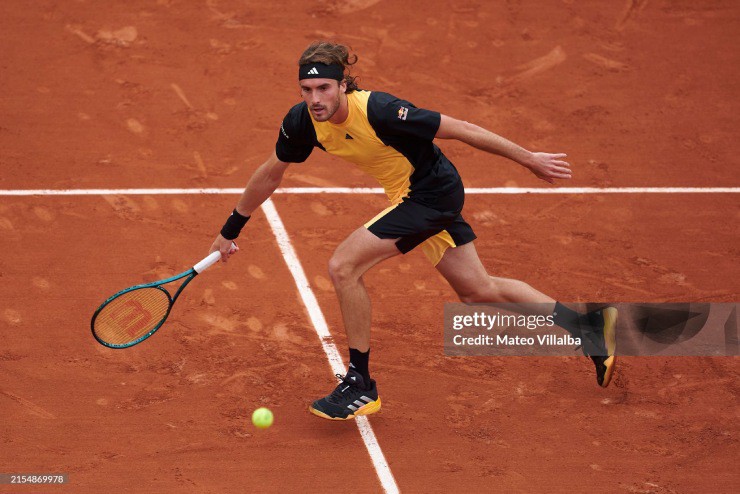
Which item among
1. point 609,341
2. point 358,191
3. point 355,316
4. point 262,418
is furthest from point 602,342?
point 358,191

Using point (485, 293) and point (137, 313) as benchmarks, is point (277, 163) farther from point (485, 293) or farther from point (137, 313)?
point (485, 293)

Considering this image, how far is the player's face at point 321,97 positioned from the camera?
19.1 ft

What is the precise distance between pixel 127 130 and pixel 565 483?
5.50m

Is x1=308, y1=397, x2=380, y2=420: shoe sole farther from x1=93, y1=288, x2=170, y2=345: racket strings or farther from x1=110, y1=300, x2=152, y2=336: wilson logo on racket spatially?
x1=110, y1=300, x2=152, y2=336: wilson logo on racket

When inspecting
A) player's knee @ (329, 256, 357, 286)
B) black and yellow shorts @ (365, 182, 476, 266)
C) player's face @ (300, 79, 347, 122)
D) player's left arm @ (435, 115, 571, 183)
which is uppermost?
player's left arm @ (435, 115, 571, 183)

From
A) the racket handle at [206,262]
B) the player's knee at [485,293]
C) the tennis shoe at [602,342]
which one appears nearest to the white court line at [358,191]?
the racket handle at [206,262]

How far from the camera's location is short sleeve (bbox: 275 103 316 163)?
610 cm

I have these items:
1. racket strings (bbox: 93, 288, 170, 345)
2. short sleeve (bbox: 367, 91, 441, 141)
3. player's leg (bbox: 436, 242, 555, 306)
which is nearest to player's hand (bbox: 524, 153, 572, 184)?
short sleeve (bbox: 367, 91, 441, 141)

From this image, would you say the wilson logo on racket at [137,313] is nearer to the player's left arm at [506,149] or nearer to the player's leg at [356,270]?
the player's leg at [356,270]

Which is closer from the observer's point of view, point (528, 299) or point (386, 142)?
point (386, 142)

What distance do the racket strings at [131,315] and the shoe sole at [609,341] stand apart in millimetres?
2671

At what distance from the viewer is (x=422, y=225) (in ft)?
20.0

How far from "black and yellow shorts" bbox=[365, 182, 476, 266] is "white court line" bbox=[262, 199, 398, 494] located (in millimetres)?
1111

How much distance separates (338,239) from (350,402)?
2.37 m
